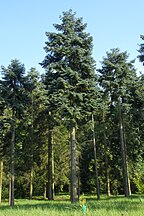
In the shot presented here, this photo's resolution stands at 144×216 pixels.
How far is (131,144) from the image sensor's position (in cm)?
3120

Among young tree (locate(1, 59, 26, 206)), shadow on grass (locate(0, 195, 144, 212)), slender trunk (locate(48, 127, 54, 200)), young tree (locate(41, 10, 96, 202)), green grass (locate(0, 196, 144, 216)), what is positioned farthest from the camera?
slender trunk (locate(48, 127, 54, 200))

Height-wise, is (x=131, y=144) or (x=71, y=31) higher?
(x=71, y=31)

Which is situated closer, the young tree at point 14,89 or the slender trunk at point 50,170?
the young tree at point 14,89

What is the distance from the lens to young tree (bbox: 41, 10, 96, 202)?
63.8ft

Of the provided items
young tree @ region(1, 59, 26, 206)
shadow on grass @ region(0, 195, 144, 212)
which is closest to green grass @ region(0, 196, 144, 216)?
shadow on grass @ region(0, 195, 144, 212)

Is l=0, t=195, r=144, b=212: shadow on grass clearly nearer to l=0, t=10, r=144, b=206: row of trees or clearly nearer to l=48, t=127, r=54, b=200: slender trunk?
l=0, t=10, r=144, b=206: row of trees

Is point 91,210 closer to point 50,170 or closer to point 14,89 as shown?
point 14,89

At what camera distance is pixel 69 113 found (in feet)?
63.2

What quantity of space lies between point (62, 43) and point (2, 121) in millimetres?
7876

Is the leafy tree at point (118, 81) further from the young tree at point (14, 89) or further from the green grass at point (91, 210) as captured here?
the green grass at point (91, 210)

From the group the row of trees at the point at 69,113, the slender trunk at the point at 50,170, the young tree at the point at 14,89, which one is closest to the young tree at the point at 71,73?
the row of trees at the point at 69,113

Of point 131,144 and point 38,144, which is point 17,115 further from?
point 131,144

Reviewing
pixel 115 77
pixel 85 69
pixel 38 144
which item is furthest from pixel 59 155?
pixel 85 69

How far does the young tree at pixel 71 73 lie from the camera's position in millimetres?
19453
